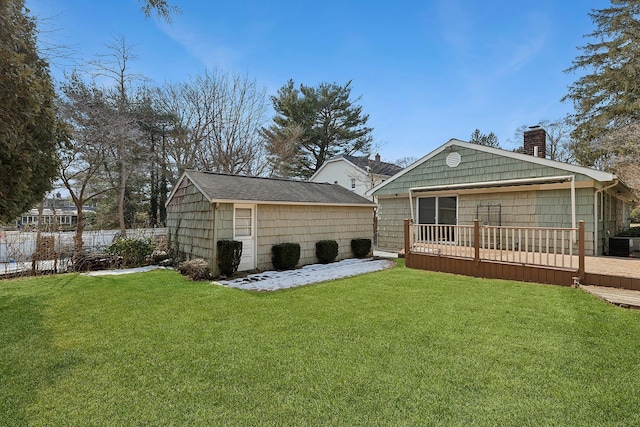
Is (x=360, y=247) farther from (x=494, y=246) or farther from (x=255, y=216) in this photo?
(x=494, y=246)

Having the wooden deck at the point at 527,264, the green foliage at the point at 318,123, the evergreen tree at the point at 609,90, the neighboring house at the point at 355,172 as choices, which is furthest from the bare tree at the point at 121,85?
the evergreen tree at the point at 609,90

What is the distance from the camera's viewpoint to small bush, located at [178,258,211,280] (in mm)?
7971

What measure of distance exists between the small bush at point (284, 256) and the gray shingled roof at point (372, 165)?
584 inches

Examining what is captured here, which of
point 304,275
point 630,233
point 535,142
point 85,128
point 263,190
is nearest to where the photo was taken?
point 304,275

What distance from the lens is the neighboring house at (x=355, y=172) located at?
2295cm

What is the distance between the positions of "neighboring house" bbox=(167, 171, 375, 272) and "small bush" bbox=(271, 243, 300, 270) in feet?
0.56

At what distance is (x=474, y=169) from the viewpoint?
10.8 m

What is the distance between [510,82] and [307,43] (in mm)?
9273

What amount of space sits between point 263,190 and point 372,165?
1613 centimetres

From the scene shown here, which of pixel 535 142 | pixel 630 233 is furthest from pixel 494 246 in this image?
pixel 630 233

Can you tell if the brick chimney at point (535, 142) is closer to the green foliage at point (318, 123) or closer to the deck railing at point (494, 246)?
the deck railing at point (494, 246)

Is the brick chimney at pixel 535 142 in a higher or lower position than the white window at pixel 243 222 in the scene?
higher

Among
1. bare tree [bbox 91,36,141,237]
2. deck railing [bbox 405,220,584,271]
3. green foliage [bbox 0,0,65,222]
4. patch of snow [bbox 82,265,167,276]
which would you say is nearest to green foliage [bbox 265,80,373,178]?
bare tree [bbox 91,36,141,237]

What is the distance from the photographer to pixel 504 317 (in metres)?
4.59
